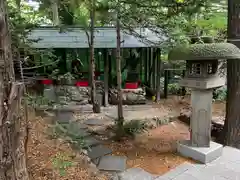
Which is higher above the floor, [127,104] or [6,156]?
[6,156]

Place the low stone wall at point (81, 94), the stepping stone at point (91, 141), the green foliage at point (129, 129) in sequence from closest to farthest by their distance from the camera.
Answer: the stepping stone at point (91, 141) → the green foliage at point (129, 129) → the low stone wall at point (81, 94)

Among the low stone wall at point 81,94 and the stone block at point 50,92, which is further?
the low stone wall at point 81,94

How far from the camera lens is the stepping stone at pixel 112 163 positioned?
3.69 meters

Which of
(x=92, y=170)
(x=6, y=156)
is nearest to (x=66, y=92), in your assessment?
(x=92, y=170)

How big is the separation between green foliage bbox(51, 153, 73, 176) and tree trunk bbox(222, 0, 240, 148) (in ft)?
10.9

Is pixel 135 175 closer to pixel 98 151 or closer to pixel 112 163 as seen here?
pixel 112 163

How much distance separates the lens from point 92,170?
332 cm

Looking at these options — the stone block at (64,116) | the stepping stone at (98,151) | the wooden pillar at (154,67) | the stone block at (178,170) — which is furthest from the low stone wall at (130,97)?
the stone block at (178,170)

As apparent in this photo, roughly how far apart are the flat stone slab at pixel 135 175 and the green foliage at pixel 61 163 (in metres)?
0.88

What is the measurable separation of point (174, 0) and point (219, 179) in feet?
9.55

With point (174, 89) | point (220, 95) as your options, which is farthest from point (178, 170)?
point (174, 89)

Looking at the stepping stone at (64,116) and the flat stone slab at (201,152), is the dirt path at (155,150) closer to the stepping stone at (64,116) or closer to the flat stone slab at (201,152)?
the flat stone slab at (201,152)

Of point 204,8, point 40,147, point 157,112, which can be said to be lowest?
point 157,112

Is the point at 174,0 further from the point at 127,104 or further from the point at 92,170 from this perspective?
the point at 127,104
